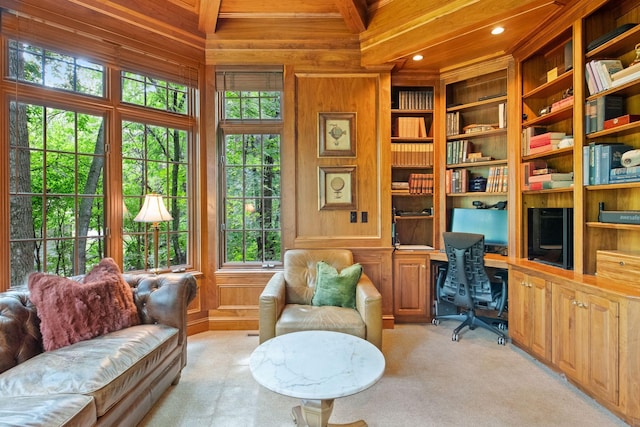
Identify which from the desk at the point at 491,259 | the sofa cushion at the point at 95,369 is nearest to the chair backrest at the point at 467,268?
the desk at the point at 491,259

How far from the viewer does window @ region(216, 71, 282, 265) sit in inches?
137

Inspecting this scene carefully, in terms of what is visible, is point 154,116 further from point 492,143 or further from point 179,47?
point 492,143

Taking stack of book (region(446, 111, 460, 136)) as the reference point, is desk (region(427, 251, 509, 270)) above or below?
below

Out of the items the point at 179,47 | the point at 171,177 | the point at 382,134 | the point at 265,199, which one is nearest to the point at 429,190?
the point at 382,134

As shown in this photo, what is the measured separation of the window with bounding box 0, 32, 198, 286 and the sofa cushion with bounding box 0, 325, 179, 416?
3.92 ft

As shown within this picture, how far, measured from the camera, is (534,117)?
122 inches

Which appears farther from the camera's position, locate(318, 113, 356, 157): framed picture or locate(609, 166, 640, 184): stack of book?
locate(318, 113, 356, 157): framed picture

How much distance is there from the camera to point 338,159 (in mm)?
3436

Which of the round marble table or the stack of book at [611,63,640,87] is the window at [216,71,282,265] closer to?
the round marble table

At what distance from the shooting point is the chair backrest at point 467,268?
2945mm

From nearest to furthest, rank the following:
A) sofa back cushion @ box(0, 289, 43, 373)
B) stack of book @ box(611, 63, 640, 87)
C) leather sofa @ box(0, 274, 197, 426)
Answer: leather sofa @ box(0, 274, 197, 426) → sofa back cushion @ box(0, 289, 43, 373) → stack of book @ box(611, 63, 640, 87)

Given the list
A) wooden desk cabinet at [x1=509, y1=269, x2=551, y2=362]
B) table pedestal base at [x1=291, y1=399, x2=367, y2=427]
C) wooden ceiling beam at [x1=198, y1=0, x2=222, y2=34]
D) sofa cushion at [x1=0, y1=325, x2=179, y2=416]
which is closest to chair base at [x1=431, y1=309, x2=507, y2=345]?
wooden desk cabinet at [x1=509, y1=269, x2=551, y2=362]

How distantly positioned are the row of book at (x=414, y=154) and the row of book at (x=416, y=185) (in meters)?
0.14

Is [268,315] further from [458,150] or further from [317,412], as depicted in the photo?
[458,150]
